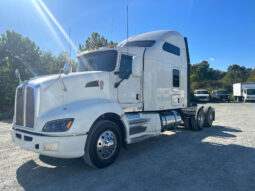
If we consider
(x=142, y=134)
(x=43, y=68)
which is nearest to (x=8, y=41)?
(x=43, y=68)

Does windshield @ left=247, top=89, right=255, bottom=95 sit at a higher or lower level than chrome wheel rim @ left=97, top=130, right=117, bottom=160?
higher

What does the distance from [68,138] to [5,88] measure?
1488 centimetres

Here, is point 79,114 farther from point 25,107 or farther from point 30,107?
point 25,107

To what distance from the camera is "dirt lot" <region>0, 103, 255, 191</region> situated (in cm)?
341

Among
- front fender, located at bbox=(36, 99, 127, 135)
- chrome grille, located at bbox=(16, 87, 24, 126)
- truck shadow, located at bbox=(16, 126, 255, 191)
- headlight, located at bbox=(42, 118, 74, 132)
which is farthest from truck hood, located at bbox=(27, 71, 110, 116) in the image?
truck shadow, located at bbox=(16, 126, 255, 191)

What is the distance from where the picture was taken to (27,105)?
3.96 meters

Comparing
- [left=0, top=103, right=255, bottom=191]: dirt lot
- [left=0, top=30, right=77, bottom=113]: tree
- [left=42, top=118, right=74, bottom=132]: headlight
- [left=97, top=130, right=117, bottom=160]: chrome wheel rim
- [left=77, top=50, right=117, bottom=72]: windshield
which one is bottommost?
[left=0, top=103, right=255, bottom=191]: dirt lot

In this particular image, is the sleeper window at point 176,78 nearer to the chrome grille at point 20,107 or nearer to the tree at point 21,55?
the chrome grille at point 20,107

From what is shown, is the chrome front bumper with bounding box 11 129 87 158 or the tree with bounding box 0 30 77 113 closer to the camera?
the chrome front bumper with bounding box 11 129 87 158

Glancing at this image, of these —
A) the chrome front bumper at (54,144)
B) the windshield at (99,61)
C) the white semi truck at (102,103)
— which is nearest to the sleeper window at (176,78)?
the white semi truck at (102,103)

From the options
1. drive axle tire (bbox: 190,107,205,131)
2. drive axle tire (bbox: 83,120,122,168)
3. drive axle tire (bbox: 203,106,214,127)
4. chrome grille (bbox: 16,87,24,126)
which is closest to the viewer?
drive axle tire (bbox: 83,120,122,168)

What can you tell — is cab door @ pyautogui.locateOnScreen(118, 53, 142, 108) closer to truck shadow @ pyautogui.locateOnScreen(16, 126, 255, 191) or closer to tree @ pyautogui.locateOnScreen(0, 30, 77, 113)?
truck shadow @ pyautogui.locateOnScreen(16, 126, 255, 191)

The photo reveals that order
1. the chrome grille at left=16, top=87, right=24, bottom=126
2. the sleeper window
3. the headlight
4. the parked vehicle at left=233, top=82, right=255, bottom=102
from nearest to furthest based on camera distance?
the headlight
the chrome grille at left=16, top=87, right=24, bottom=126
the sleeper window
the parked vehicle at left=233, top=82, right=255, bottom=102

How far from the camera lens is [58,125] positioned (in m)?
3.59
